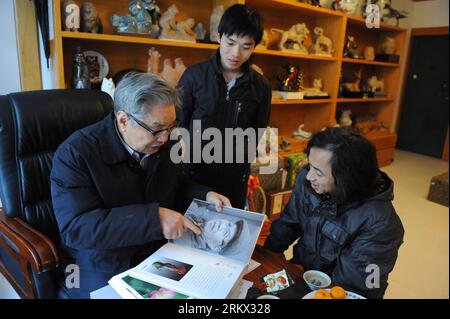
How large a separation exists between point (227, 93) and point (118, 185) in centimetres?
76

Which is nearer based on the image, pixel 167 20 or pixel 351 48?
pixel 167 20

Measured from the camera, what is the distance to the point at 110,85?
181cm

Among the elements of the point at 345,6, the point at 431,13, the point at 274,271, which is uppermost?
the point at 431,13

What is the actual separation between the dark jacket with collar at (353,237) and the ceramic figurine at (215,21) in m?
1.53

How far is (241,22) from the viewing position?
1409mm

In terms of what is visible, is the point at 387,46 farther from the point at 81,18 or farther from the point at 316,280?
the point at 316,280

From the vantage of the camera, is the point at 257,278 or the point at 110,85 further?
the point at 110,85

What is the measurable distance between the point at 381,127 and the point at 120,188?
4.25 metres

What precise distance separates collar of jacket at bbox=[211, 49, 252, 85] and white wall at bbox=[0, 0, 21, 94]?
1048 millimetres

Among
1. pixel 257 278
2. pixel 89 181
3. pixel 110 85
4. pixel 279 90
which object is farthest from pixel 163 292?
pixel 279 90

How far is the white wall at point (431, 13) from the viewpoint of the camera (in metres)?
4.43

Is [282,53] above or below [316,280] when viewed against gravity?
above

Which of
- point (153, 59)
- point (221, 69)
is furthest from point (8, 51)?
point (221, 69)

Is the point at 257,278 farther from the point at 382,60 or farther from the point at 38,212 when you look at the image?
the point at 382,60
